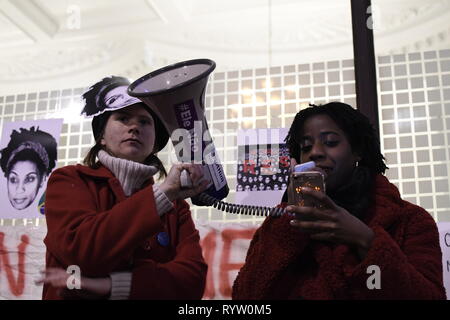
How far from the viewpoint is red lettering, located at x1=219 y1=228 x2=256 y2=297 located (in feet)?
4.02

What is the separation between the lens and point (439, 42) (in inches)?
49.5

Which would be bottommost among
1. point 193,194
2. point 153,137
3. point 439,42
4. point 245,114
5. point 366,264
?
point 366,264

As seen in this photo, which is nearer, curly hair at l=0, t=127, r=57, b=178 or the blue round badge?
the blue round badge

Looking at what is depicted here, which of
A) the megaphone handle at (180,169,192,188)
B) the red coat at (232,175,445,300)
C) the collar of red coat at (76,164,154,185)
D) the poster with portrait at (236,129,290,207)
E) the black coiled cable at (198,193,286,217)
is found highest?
the poster with portrait at (236,129,290,207)

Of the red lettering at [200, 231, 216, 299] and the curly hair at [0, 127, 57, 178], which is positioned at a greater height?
the curly hair at [0, 127, 57, 178]

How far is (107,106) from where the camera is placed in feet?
3.34

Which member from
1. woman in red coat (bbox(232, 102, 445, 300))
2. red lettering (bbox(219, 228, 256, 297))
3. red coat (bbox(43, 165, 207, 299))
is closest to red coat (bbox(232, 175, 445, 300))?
woman in red coat (bbox(232, 102, 445, 300))

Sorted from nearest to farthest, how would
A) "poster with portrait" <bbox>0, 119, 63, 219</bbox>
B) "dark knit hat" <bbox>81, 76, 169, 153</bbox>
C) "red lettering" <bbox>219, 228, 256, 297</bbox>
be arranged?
"dark knit hat" <bbox>81, 76, 169, 153</bbox>
"red lettering" <bbox>219, 228, 256, 297</bbox>
"poster with portrait" <bbox>0, 119, 63, 219</bbox>

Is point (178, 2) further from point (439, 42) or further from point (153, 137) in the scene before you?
point (439, 42)

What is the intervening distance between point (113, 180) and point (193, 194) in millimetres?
172

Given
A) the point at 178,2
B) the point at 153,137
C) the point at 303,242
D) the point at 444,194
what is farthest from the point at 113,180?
the point at 444,194

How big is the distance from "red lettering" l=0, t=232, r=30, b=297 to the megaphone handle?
2.33 feet

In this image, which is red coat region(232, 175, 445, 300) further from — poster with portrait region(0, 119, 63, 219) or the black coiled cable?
poster with portrait region(0, 119, 63, 219)

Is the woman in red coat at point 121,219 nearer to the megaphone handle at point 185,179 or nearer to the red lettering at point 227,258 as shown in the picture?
the megaphone handle at point 185,179
